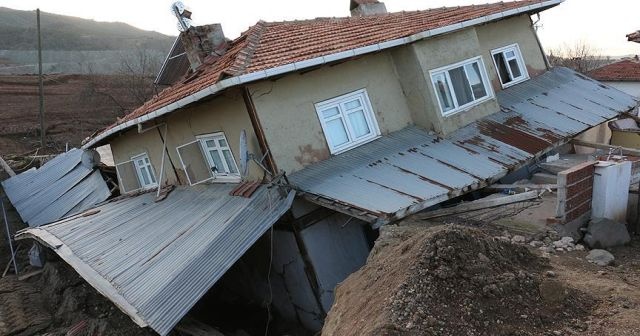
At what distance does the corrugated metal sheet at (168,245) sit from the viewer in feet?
23.1

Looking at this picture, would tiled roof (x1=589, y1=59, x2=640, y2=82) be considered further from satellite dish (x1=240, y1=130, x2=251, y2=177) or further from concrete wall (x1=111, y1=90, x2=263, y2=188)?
satellite dish (x1=240, y1=130, x2=251, y2=177)

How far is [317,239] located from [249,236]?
62.9 inches

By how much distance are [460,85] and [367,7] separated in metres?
7.26

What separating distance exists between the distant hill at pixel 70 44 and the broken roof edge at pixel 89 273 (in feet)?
123

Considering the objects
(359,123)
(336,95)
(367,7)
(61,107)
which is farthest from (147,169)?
(61,107)

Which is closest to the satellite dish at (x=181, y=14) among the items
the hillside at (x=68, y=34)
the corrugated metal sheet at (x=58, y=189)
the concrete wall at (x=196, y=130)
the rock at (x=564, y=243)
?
the concrete wall at (x=196, y=130)

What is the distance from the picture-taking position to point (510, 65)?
1357 centimetres

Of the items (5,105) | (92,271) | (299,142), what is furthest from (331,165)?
(5,105)

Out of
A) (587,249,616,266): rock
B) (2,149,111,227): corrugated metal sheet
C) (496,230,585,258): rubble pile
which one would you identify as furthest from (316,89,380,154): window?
(2,149,111,227): corrugated metal sheet

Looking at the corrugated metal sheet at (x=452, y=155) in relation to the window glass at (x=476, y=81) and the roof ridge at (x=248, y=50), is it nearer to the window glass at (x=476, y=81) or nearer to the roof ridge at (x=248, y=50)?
the window glass at (x=476, y=81)

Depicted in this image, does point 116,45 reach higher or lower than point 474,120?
higher

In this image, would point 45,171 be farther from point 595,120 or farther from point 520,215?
point 595,120

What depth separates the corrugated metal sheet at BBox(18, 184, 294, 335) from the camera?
23.1 feet

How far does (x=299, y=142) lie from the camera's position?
9.23m
